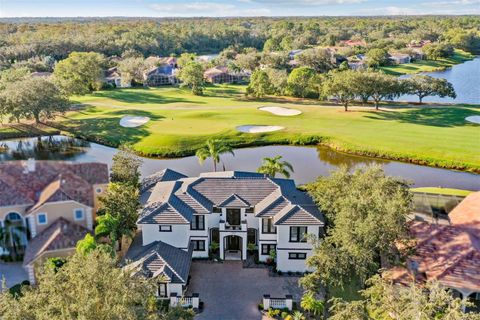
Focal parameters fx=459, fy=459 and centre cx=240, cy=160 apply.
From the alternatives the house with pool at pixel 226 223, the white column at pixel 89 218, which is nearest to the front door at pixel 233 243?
the house with pool at pixel 226 223

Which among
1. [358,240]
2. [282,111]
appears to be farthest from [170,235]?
[282,111]

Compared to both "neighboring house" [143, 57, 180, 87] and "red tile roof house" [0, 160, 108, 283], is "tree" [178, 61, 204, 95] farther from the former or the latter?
"red tile roof house" [0, 160, 108, 283]

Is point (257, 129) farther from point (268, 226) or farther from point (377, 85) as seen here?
point (268, 226)

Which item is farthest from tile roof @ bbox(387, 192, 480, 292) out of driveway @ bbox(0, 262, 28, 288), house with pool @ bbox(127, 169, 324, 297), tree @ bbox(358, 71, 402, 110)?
tree @ bbox(358, 71, 402, 110)

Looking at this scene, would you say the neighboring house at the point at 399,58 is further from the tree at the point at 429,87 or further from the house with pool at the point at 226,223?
the house with pool at the point at 226,223

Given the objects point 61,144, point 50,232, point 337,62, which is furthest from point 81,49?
point 50,232

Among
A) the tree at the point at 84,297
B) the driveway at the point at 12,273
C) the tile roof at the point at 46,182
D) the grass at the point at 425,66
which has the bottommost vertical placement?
the driveway at the point at 12,273

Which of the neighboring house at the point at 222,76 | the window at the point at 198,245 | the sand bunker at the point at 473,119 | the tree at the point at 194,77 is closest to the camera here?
the window at the point at 198,245
